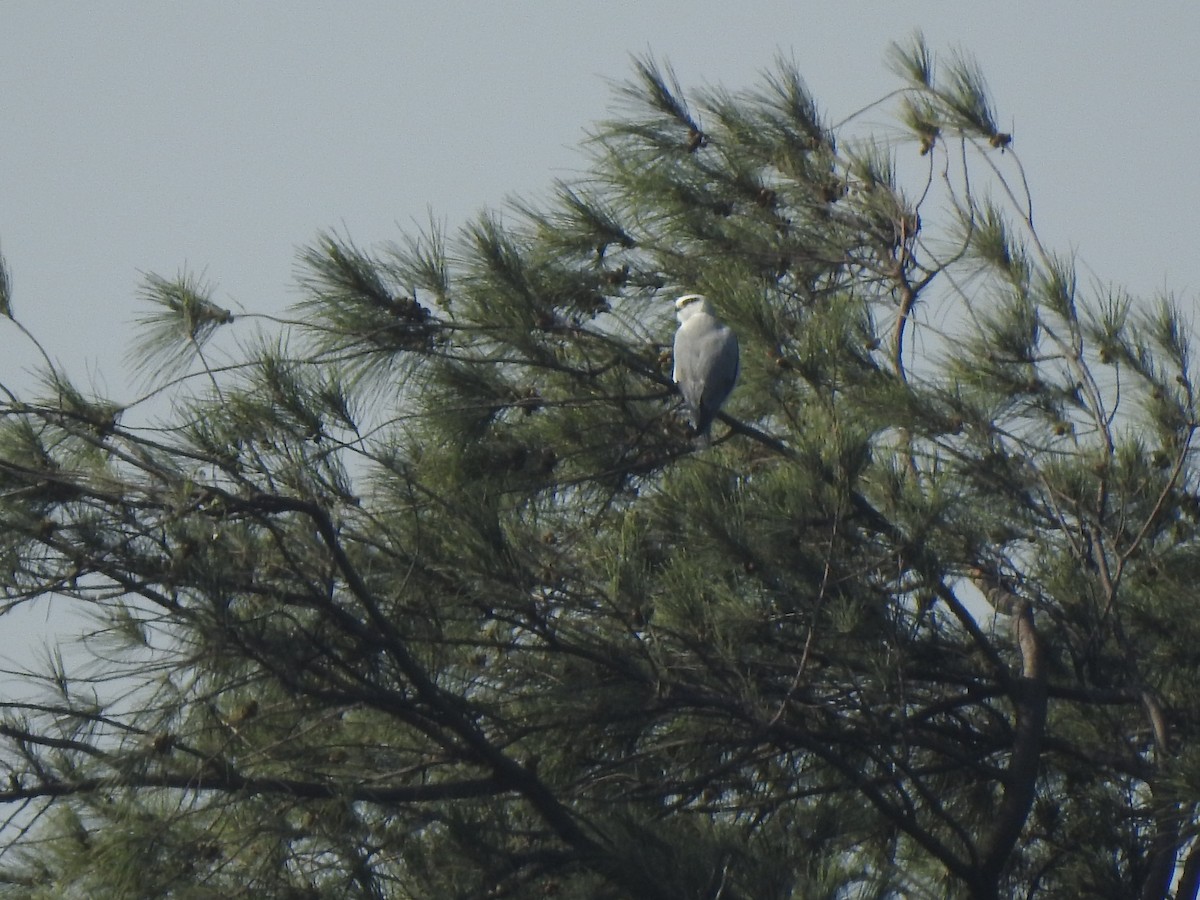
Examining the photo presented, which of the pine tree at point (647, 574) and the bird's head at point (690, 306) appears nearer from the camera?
the pine tree at point (647, 574)

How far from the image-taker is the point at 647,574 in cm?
321

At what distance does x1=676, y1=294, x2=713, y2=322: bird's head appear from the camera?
153 inches

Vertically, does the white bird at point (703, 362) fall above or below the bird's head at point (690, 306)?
below

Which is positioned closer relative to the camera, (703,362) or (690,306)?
(703,362)

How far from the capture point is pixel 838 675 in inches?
136

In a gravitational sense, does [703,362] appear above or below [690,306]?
below

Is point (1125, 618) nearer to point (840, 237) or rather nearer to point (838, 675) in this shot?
point (838, 675)

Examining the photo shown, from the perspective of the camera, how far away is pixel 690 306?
4078 millimetres

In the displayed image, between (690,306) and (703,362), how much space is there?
36 cm

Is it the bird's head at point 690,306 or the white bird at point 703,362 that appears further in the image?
the bird's head at point 690,306

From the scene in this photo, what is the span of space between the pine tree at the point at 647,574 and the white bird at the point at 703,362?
2.5 inches

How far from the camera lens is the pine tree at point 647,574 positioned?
2865 millimetres

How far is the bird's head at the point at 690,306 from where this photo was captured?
3.90 meters

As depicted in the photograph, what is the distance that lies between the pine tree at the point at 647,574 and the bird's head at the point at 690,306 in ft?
0.32
